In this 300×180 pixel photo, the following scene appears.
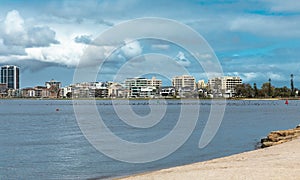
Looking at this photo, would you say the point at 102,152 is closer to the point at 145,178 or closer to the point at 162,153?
the point at 162,153

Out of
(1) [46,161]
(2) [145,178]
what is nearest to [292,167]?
(2) [145,178]

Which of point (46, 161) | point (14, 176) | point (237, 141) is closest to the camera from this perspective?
point (14, 176)

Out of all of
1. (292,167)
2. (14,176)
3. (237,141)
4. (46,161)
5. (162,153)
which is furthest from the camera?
(237,141)

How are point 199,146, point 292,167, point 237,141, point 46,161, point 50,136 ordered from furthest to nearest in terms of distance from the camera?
1. point 50,136
2. point 237,141
3. point 199,146
4. point 46,161
5. point 292,167

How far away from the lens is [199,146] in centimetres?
3719

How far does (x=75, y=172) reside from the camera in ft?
81.9

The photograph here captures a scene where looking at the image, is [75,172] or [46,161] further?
[46,161]

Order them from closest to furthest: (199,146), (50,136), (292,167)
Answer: (292,167), (199,146), (50,136)

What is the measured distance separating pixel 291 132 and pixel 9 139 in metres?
25.8

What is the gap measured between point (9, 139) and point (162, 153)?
17.8 m

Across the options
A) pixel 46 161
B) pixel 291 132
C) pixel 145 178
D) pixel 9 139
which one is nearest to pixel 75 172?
pixel 46 161

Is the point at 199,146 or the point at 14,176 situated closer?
the point at 14,176

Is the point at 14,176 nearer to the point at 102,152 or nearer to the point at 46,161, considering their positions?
the point at 46,161

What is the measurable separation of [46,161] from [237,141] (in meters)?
18.8
